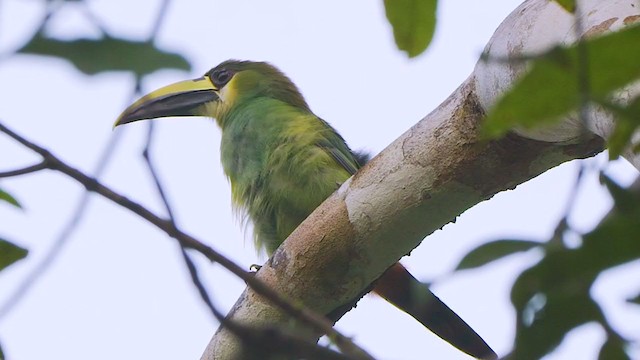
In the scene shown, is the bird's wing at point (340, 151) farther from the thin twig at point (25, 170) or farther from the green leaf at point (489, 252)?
the green leaf at point (489, 252)

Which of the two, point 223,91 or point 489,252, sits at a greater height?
point 223,91

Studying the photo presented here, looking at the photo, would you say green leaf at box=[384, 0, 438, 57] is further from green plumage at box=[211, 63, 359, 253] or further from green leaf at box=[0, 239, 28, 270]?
green plumage at box=[211, 63, 359, 253]

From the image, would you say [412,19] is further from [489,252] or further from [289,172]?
[289,172]

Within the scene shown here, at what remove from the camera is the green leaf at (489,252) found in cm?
90

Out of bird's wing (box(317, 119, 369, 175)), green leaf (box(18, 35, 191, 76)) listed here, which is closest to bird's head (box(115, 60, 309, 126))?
bird's wing (box(317, 119, 369, 175))

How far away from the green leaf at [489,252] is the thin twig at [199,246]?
133mm

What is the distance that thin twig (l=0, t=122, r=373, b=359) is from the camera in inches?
33.2

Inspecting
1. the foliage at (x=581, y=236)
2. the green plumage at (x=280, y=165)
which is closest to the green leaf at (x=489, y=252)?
the foliage at (x=581, y=236)

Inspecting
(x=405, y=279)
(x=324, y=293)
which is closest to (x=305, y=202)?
(x=405, y=279)

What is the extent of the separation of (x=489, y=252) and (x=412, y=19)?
2.27 ft

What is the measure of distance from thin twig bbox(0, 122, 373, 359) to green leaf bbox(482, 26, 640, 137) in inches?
9.3

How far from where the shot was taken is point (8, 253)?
4.43 feet

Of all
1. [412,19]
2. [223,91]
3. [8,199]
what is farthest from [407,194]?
[223,91]

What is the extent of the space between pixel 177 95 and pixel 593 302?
11.6ft
